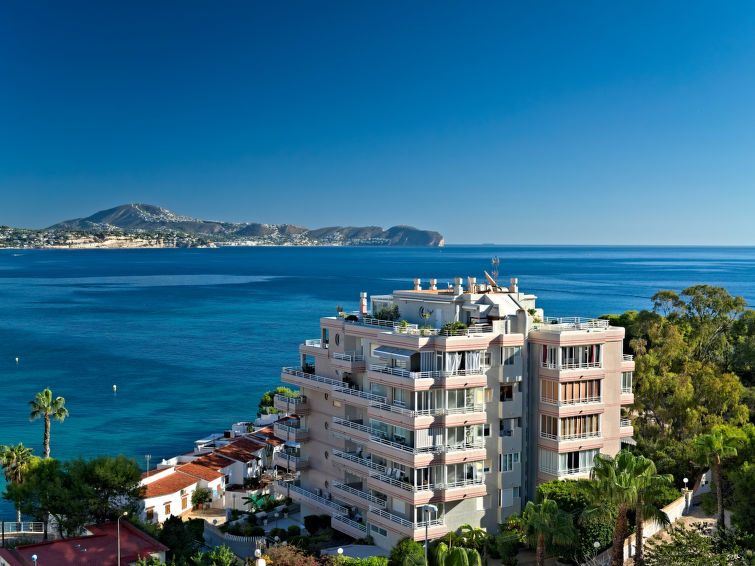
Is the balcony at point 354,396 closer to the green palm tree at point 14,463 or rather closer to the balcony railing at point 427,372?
the balcony railing at point 427,372

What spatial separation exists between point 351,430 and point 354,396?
2.06m

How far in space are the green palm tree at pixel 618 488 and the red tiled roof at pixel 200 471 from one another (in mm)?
34995

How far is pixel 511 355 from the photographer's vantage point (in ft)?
132

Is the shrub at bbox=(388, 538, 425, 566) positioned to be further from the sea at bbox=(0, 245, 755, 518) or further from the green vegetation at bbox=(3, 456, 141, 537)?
the sea at bbox=(0, 245, 755, 518)

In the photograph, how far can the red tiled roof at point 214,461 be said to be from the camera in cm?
5839

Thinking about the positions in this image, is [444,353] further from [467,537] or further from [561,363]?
[467,537]

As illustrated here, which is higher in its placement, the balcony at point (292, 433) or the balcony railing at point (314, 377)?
the balcony railing at point (314, 377)

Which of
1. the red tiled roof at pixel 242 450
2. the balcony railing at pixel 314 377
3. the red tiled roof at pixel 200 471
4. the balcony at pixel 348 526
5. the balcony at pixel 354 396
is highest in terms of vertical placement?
the balcony railing at pixel 314 377

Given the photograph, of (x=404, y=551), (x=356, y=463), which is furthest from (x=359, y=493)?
(x=404, y=551)

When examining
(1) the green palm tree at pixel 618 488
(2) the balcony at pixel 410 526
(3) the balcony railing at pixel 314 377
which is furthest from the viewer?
(3) the balcony railing at pixel 314 377

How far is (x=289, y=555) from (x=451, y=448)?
1074 centimetres

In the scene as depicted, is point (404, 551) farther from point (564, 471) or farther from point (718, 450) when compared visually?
point (718, 450)

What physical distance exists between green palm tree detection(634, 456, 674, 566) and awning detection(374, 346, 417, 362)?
13.4m

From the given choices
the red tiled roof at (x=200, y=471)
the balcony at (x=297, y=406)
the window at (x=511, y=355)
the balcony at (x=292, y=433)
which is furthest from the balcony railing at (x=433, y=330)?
the red tiled roof at (x=200, y=471)
